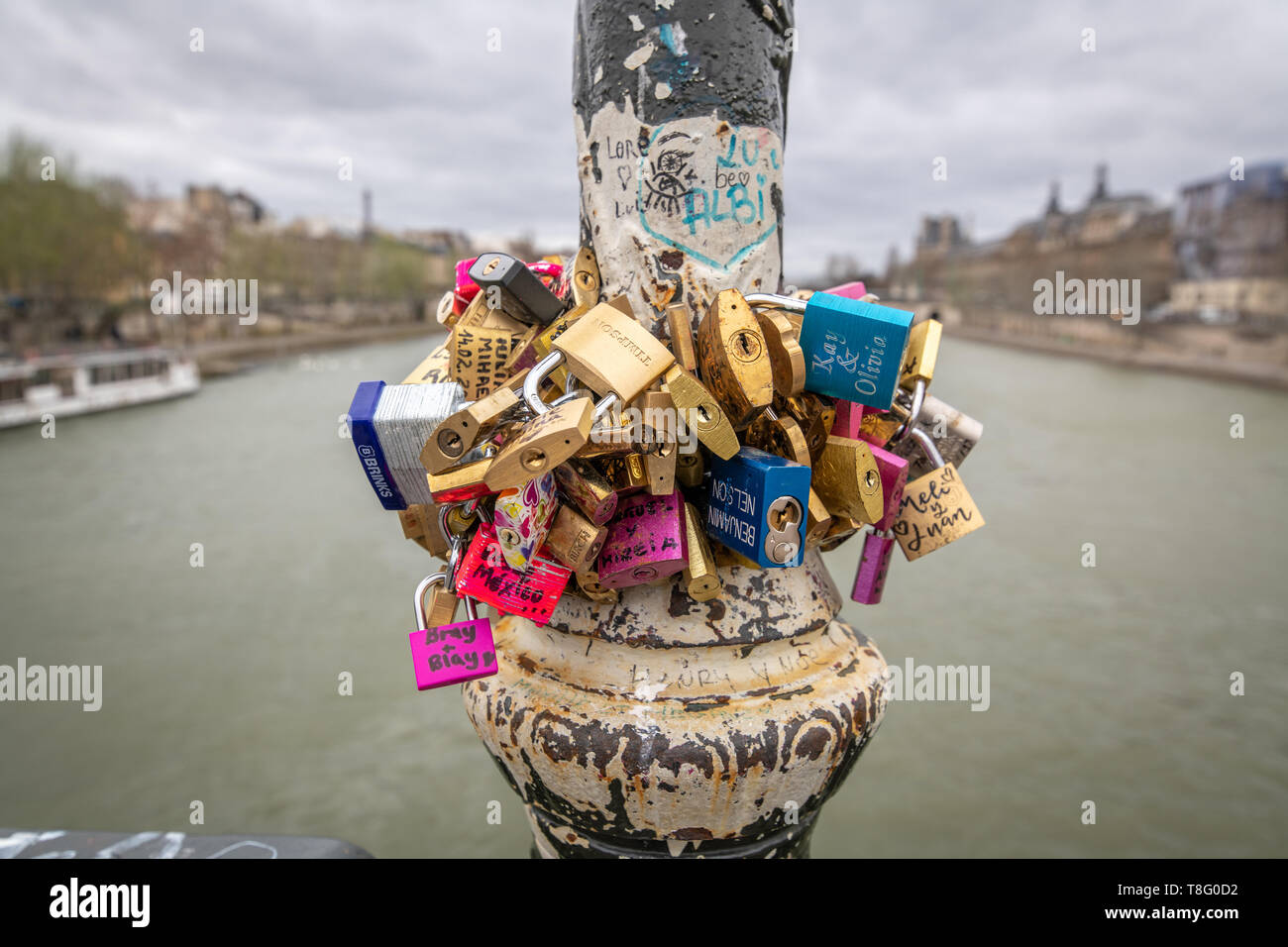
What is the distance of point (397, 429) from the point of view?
1.03 metres

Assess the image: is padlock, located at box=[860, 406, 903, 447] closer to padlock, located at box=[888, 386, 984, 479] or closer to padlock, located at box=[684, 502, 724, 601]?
padlock, located at box=[888, 386, 984, 479]

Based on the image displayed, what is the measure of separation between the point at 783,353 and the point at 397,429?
53 centimetres

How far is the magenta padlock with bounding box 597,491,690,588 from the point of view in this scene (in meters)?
1.04

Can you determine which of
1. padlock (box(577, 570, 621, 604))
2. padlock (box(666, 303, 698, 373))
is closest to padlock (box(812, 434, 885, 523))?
padlock (box(666, 303, 698, 373))

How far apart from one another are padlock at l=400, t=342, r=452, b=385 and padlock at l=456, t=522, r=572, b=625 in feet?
0.82

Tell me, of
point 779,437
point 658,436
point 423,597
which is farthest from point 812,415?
point 423,597

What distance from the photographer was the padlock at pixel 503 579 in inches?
41.4

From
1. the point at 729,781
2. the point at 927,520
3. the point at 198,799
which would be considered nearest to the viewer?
the point at 729,781

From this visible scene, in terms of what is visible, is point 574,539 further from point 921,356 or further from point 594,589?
point 921,356

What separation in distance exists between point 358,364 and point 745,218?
119 ft

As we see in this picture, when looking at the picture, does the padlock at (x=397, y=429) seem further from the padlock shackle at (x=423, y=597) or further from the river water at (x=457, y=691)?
the river water at (x=457, y=691)

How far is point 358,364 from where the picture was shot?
114 ft

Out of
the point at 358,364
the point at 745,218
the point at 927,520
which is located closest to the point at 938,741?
the point at 927,520
